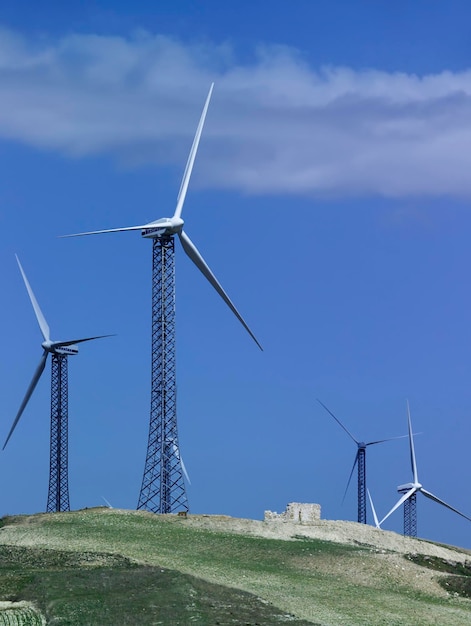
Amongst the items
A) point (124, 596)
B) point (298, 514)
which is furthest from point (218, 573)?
point (298, 514)

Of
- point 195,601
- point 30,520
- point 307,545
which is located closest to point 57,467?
point 30,520

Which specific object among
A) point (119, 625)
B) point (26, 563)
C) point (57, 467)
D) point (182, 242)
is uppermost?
point (182, 242)

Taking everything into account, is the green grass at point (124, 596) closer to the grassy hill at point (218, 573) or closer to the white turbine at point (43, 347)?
the grassy hill at point (218, 573)

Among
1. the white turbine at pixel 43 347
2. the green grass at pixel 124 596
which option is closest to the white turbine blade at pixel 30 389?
the white turbine at pixel 43 347

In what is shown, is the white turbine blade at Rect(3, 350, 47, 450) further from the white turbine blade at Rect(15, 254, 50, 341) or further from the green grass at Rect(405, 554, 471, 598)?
the green grass at Rect(405, 554, 471, 598)

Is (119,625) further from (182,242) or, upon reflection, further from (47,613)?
(182,242)

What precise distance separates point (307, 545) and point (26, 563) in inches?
647

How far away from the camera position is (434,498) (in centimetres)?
11675

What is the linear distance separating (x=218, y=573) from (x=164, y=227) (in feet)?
84.0

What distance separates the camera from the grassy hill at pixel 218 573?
53.2m

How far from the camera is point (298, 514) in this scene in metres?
83.6

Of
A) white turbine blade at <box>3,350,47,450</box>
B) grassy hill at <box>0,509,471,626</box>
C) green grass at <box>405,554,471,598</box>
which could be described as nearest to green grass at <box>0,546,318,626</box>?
grassy hill at <box>0,509,471,626</box>

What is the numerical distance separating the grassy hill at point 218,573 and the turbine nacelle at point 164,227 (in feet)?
56.0

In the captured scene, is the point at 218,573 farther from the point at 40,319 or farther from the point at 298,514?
the point at 40,319
